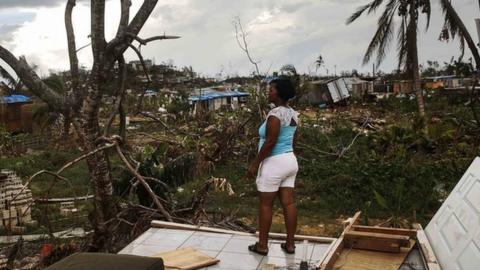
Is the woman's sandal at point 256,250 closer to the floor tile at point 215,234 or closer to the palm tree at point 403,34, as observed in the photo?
the floor tile at point 215,234

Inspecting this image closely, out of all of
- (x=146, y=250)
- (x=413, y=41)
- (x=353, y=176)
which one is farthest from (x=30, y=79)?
(x=413, y=41)

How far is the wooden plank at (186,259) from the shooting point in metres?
4.42

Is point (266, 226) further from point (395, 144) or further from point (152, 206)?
point (395, 144)

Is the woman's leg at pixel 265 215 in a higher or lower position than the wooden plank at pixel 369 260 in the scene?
higher

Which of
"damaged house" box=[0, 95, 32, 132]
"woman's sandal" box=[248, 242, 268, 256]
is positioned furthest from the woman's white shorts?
"damaged house" box=[0, 95, 32, 132]

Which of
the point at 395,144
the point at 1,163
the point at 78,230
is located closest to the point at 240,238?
the point at 78,230

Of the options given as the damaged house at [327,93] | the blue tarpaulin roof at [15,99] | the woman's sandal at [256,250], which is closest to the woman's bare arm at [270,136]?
the woman's sandal at [256,250]

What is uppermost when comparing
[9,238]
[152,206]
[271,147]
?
[271,147]

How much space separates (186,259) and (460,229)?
2.29m

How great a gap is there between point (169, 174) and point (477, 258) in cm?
430

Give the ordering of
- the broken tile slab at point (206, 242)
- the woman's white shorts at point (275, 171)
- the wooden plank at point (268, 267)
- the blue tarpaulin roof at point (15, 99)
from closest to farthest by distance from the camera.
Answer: the wooden plank at point (268, 267), the woman's white shorts at point (275, 171), the broken tile slab at point (206, 242), the blue tarpaulin roof at point (15, 99)

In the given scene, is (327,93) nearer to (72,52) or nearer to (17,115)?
(17,115)

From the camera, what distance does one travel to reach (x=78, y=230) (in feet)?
23.9

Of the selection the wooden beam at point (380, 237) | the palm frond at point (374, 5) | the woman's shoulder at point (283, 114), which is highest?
the palm frond at point (374, 5)
